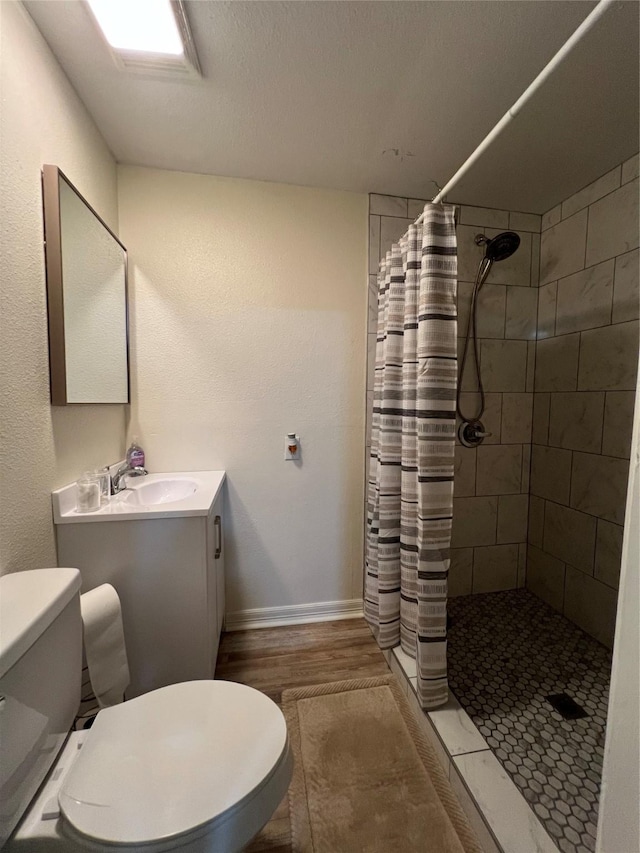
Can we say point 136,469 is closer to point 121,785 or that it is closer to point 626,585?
point 121,785

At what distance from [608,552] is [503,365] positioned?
109 cm

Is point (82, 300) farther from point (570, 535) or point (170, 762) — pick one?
point (570, 535)

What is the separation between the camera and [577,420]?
1.73 metres

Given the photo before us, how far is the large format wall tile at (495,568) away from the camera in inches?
78.5

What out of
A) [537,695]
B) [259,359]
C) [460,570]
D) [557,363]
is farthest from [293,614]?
[557,363]

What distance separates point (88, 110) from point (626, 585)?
2165 mm

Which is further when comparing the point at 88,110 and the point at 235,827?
the point at 88,110

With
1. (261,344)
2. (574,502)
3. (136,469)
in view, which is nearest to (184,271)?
(261,344)

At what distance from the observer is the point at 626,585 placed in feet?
1.55

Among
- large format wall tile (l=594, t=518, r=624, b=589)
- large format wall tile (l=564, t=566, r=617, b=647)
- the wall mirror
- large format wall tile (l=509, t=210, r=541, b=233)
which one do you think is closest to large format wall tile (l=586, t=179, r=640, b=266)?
large format wall tile (l=509, t=210, r=541, b=233)

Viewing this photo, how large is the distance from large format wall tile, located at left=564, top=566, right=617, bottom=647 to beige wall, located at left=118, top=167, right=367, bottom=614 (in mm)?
1146

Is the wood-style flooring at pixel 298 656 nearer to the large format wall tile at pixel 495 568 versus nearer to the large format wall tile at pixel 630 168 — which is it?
the large format wall tile at pixel 495 568

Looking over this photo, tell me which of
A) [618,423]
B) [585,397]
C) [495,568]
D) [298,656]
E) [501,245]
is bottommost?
[298,656]

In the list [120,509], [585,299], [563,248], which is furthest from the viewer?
[563,248]
